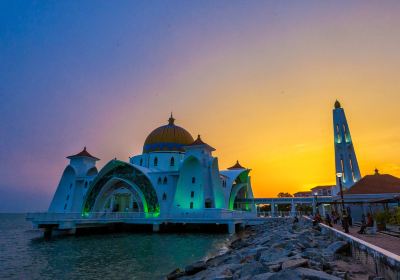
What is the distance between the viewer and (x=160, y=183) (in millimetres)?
39062

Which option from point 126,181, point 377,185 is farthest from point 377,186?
point 126,181

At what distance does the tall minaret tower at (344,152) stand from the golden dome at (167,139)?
22459 millimetres

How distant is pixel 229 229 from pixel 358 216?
38.7 feet

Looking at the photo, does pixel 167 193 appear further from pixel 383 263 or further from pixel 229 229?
pixel 383 263

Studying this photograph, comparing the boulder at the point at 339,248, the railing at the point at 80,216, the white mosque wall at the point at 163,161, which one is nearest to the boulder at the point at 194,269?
the boulder at the point at 339,248

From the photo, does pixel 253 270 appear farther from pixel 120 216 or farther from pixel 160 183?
pixel 160 183

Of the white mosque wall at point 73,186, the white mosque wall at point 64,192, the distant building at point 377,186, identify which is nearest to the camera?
the distant building at point 377,186

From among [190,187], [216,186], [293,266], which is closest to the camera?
[293,266]

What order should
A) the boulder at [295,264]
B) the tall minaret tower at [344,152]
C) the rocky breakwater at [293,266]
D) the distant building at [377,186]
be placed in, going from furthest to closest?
the tall minaret tower at [344,152]
the distant building at [377,186]
the boulder at [295,264]
the rocky breakwater at [293,266]

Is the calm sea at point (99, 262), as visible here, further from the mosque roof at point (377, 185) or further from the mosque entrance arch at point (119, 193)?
the mosque entrance arch at point (119, 193)

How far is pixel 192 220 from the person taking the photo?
2948cm

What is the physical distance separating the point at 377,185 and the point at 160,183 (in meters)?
25.5

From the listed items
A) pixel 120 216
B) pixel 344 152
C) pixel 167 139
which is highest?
pixel 167 139

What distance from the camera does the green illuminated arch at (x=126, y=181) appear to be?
3834 centimetres
